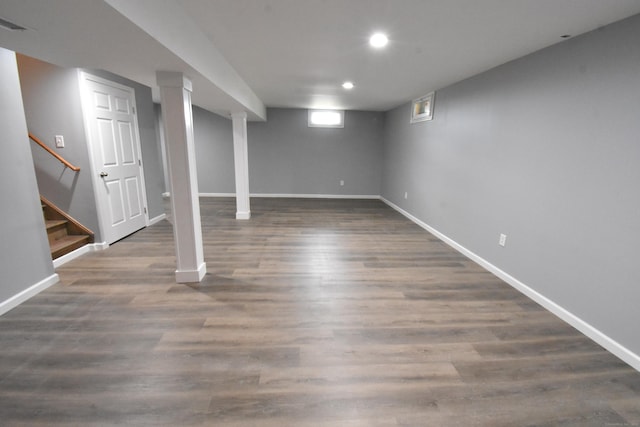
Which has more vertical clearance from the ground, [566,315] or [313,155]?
[313,155]

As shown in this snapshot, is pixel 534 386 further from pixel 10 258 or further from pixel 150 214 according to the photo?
pixel 150 214

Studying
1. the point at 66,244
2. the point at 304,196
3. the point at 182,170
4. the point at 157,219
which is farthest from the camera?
the point at 304,196

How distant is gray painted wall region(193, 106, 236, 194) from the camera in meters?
6.92

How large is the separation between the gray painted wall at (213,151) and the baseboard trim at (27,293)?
4.73 meters

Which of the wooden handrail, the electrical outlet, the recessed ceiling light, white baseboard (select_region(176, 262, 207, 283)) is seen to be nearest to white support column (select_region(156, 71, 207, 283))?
white baseboard (select_region(176, 262, 207, 283))

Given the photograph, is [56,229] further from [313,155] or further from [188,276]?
[313,155]

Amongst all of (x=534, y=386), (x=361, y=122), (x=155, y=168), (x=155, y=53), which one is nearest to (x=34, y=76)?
(x=155, y=168)

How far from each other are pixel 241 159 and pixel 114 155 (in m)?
1.87

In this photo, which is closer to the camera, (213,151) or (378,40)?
(378,40)

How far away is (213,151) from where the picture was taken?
23.2ft

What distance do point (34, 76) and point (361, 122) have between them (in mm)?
5887

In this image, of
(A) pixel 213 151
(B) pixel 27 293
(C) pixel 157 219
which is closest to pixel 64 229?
(B) pixel 27 293

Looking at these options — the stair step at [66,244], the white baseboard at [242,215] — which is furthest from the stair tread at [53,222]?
the white baseboard at [242,215]

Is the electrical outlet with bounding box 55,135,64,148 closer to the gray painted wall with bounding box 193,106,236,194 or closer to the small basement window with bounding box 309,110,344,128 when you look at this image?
the gray painted wall with bounding box 193,106,236,194
